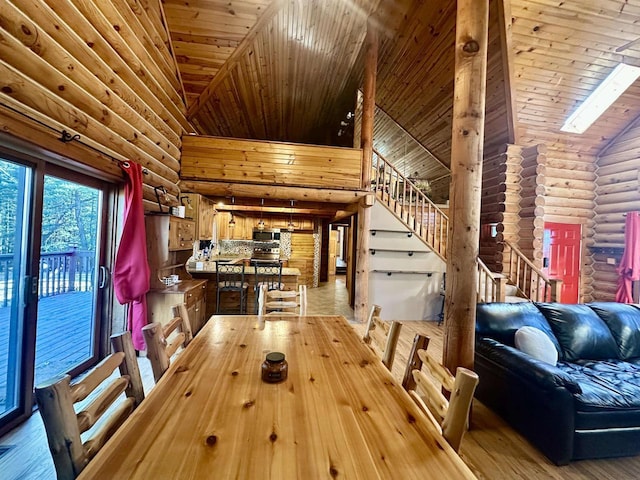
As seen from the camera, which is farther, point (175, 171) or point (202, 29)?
point (175, 171)

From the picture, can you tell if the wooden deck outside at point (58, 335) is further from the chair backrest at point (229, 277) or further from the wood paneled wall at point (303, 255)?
the wood paneled wall at point (303, 255)

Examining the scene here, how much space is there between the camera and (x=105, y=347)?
2.87 meters

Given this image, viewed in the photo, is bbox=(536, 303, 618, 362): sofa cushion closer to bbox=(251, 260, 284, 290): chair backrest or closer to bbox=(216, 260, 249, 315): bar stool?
bbox=(251, 260, 284, 290): chair backrest

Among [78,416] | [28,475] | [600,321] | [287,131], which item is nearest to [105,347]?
[28,475]

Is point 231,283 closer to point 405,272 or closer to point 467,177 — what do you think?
point 405,272

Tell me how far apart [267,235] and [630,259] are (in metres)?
8.27

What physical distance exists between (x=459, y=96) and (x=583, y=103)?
173 inches

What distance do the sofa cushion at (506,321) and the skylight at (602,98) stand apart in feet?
14.2

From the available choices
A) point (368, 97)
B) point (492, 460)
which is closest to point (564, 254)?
point (368, 97)

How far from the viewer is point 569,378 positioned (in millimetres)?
1808

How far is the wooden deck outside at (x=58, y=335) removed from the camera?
193 centimetres

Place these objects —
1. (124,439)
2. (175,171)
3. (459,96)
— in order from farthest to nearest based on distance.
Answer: (175,171) < (459,96) < (124,439)

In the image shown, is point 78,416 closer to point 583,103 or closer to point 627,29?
point 627,29

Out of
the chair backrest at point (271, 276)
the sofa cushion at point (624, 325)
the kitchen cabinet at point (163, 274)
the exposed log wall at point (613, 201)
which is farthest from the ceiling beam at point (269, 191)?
the exposed log wall at point (613, 201)
